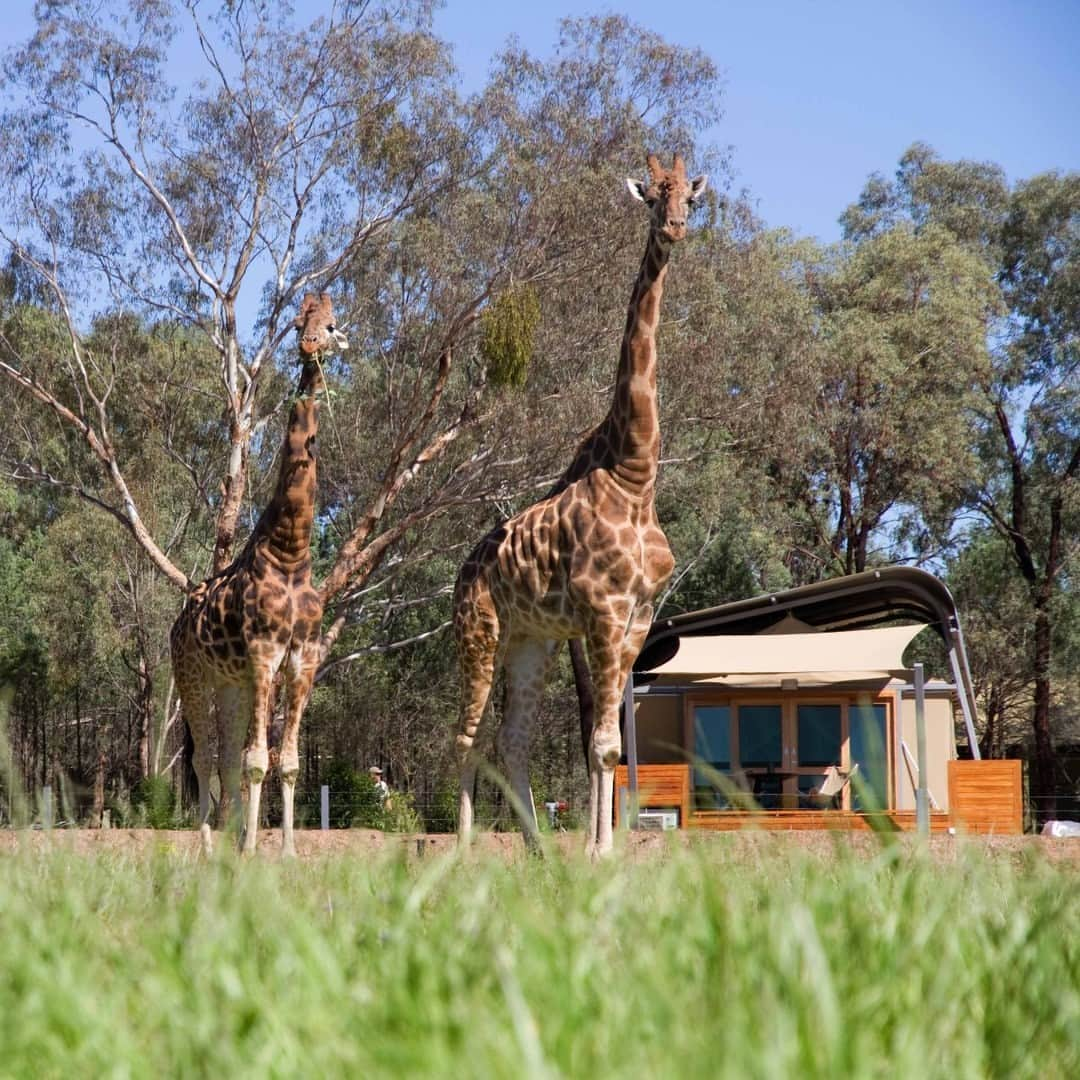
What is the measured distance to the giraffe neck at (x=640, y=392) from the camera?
9.10 m

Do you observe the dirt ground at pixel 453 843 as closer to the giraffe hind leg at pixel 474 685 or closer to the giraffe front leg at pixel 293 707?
the giraffe front leg at pixel 293 707

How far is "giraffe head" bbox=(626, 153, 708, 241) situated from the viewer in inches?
348

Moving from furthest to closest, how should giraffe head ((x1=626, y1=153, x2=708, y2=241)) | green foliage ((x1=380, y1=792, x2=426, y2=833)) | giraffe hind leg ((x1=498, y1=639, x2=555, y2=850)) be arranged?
green foliage ((x1=380, y1=792, x2=426, y2=833))
giraffe hind leg ((x1=498, y1=639, x2=555, y2=850))
giraffe head ((x1=626, y1=153, x2=708, y2=241))

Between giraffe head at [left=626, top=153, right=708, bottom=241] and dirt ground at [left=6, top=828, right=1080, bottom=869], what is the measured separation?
349 cm

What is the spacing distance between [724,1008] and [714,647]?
55.1 feet

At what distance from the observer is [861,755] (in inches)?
822

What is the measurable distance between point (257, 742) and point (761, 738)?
1222 cm

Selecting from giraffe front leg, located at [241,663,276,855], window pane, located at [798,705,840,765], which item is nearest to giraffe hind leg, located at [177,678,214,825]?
giraffe front leg, located at [241,663,276,855]

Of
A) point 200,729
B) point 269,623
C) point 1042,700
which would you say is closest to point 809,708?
point 1042,700

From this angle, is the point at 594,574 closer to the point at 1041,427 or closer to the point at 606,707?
the point at 606,707

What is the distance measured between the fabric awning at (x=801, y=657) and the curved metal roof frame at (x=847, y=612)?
58cm

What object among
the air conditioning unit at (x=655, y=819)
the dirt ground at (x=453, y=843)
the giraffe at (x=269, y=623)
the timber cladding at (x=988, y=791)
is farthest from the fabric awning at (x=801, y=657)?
the giraffe at (x=269, y=623)

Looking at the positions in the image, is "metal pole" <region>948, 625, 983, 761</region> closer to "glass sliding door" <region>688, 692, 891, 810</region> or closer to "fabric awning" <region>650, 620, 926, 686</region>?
"fabric awning" <region>650, 620, 926, 686</region>

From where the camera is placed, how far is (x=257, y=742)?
399 inches
